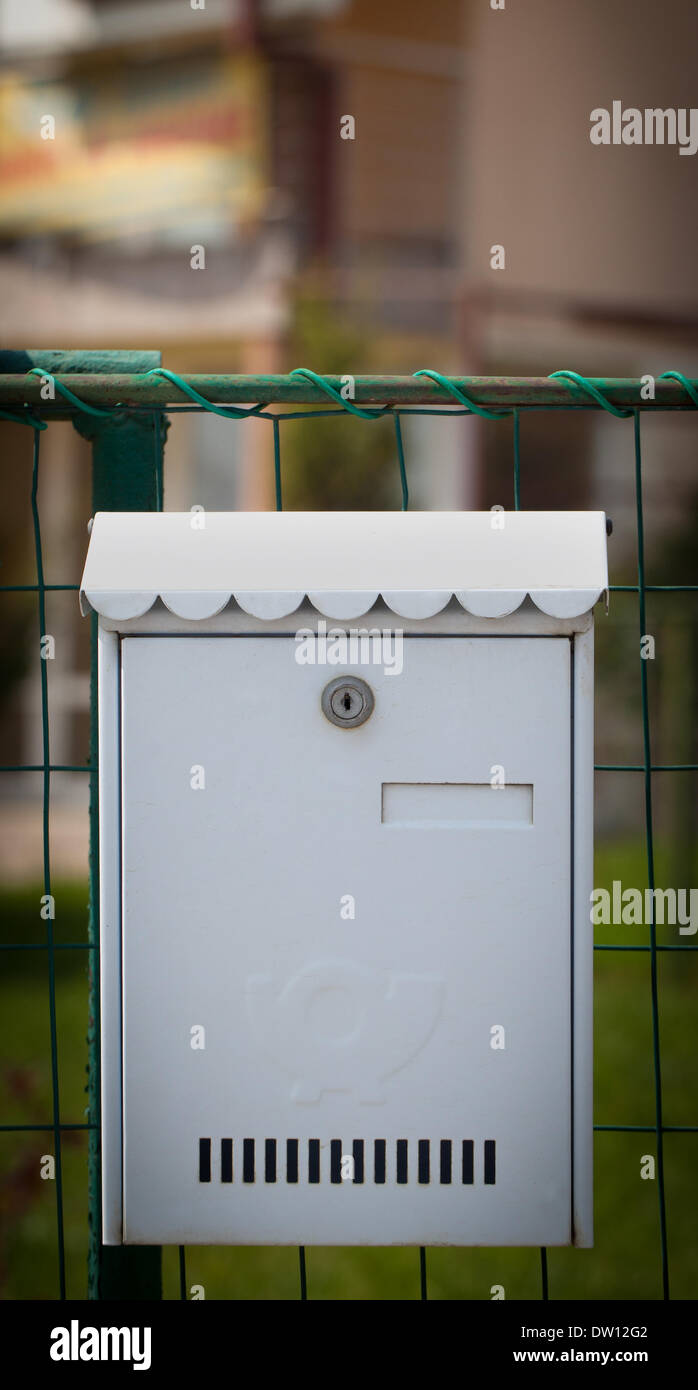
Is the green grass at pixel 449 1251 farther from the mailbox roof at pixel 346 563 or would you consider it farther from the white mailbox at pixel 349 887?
the mailbox roof at pixel 346 563

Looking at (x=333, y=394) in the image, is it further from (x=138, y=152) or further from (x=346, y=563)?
(x=138, y=152)

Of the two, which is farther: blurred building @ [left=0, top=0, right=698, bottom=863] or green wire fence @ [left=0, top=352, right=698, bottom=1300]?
blurred building @ [left=0, top=0, right=698, bottom=863]

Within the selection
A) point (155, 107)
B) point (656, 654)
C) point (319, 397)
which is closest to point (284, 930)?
point (319, 397)

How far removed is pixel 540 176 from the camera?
328 inches

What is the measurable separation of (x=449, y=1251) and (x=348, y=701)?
8.50 feet

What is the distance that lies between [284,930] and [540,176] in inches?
321

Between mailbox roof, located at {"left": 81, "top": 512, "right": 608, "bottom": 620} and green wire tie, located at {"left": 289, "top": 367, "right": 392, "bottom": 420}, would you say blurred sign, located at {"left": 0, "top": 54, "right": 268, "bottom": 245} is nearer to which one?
green wire tie, located at {"left": 289, "top": 367, "right": 392, "bottom": 420}

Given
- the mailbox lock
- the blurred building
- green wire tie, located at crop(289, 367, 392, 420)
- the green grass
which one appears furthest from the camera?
the blurred building

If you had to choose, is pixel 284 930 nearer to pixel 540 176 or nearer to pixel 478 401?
pixel 478 401

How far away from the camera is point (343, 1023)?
120cm

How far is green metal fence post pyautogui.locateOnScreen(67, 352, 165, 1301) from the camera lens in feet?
4.73

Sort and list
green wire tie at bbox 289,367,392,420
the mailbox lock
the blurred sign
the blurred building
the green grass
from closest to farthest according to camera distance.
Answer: the mailbox lock
green wire tie at bbox 289,367,392,420
the green grass
the blurred building
the blurred sign

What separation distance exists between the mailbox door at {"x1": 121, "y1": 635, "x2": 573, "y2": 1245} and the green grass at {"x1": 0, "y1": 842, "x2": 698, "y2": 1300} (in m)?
1.90

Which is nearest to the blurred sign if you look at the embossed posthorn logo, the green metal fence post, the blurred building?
the blurred building
